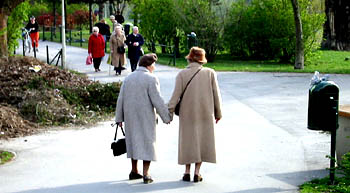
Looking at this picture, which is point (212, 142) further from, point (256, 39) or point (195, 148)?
point (256, 39)

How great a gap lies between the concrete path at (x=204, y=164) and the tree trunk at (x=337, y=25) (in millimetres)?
25663

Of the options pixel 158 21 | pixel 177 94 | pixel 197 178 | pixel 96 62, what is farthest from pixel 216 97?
pixel 158 21

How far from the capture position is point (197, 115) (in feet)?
28.6

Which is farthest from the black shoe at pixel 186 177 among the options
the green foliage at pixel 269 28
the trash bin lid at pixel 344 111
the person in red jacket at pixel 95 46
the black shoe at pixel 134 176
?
the green foliage at pixel 269 28

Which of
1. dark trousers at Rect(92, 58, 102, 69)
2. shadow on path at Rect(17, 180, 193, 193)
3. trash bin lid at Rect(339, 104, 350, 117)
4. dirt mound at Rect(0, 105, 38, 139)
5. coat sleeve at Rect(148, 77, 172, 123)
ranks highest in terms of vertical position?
coat sleeve at Rect(148, 77, 172, 123)

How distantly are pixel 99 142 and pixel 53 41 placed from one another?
28.8m

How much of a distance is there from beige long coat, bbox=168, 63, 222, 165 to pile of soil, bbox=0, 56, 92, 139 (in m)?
4.42

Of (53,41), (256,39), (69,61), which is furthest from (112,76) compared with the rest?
(53,41)

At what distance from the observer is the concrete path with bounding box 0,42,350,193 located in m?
8.73

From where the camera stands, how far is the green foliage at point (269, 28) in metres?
30.3

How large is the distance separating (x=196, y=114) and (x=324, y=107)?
1591mm

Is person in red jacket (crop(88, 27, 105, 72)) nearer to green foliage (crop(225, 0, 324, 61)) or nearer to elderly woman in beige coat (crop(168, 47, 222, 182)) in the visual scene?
green foliage (crop(225, 0, 324, 61))

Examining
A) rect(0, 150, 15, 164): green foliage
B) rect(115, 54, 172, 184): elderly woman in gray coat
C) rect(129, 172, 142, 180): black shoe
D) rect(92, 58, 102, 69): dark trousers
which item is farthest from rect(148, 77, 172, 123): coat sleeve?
rect(92, 58, 102, 69): dark trousers

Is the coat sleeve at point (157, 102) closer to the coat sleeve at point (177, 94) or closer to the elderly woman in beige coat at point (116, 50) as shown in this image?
the coat sleeve at point (177, 94)
